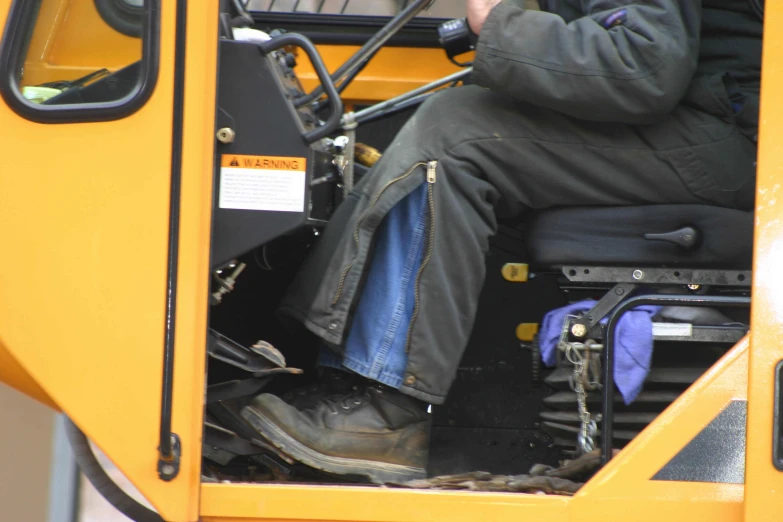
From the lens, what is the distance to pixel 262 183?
1.52m

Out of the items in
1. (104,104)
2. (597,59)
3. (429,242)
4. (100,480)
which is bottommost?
(100,480)

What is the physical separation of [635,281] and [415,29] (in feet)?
3.45

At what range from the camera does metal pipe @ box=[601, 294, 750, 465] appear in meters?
1.54

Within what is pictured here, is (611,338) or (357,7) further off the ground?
(357,7)

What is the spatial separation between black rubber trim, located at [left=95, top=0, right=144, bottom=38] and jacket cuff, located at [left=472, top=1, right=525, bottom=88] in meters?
0.61

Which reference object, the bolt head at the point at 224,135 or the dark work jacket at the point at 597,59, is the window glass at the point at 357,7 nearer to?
the dark work jacket at the point at 597,59

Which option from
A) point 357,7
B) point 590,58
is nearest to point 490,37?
point 590,58

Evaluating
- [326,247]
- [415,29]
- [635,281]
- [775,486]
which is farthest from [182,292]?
[415,29]

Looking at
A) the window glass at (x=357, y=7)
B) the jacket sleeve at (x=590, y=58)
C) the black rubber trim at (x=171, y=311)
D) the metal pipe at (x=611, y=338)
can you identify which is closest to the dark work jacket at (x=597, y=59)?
the jacket sleeve at (x=590, y=58)

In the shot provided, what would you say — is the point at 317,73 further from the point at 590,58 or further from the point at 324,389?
the point at 324,389

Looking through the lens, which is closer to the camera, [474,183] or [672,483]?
[672,483]

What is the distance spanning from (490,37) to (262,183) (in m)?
0.50

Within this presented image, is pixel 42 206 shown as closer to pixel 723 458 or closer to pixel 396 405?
pixel 396 405

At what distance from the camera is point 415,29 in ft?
7.68
